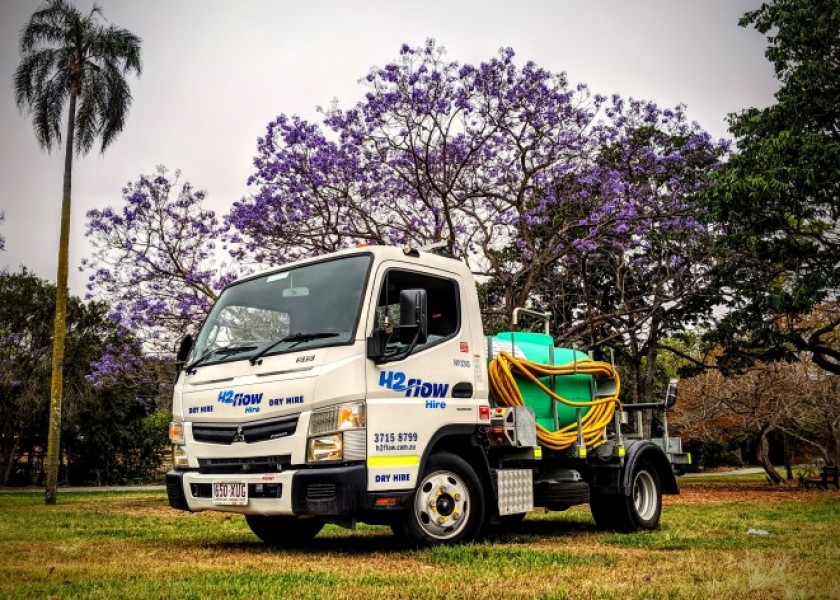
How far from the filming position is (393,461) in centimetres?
816

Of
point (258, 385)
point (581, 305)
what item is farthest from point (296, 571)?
point (581, 305)

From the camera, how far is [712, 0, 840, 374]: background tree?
59.5 feet

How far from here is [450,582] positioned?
20.6 ft

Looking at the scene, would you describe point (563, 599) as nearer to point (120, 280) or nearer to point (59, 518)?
point (59, 518)

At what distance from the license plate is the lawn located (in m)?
0.50

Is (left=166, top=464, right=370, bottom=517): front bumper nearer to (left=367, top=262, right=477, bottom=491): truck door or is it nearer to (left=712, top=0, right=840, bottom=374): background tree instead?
(left=367, top=262, right=477, bottom=491): truck door

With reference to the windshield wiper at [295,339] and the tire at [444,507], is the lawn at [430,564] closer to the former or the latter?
the tire at [444,507]

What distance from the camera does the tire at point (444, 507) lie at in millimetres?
8375

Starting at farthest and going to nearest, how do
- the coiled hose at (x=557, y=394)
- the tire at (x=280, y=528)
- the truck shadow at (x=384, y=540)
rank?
the tire at (x=280, y=528), the coiled hose at (x=557, y=394), the truck shadow at (x=384, y=540)

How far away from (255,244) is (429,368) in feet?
43.0

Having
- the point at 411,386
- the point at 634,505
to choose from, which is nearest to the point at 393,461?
the point at 411,386

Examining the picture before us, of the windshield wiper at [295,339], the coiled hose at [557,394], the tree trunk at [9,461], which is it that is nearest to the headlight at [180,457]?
the windshield wiper at [295,339]

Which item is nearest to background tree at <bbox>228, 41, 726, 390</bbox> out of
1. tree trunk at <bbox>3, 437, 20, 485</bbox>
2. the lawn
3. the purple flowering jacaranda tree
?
the purple flowering jacaranda tree

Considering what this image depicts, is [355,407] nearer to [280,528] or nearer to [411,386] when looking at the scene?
[411,386]
